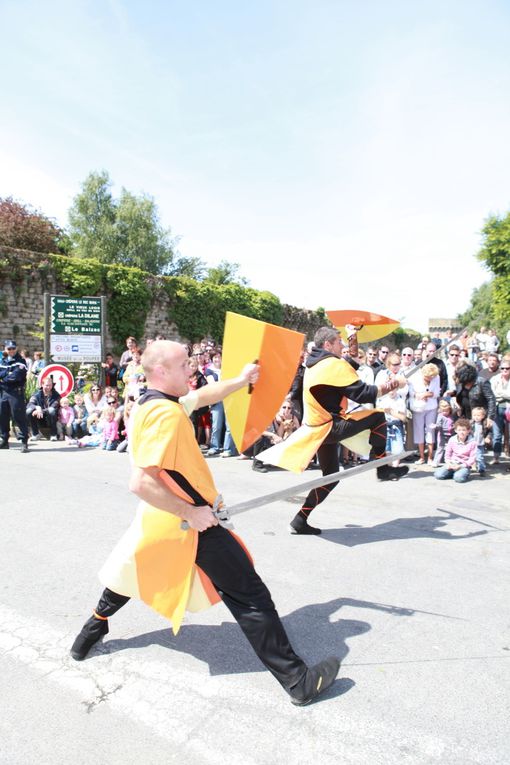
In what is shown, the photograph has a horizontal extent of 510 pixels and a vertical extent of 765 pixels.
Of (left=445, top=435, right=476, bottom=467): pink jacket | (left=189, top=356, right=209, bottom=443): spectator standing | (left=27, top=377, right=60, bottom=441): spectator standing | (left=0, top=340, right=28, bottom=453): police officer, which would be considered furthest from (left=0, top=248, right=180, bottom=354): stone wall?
(left=445, top=435, right=476, bottom=467): pink jacket

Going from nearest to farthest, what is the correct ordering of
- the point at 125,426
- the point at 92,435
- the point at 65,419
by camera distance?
the point at 125,426
the point at 92,435
the point at 65,419

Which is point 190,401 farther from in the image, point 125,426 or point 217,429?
point 125,426

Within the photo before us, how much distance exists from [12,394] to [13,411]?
0.96 feet

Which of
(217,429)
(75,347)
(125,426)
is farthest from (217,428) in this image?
(75,347)

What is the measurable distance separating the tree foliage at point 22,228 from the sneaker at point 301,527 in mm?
27734

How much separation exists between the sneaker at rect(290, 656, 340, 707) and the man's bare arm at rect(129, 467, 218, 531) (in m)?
0.78

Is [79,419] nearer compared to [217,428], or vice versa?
[217,428]

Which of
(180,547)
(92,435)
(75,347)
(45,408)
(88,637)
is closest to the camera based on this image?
(180,547)

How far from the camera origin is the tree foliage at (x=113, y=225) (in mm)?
44562

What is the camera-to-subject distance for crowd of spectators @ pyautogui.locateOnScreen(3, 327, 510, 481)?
7.94m

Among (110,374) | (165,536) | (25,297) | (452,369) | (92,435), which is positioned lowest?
(92,435)

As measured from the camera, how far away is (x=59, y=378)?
11484 millimetres

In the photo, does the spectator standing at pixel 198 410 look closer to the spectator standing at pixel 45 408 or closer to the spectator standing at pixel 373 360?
the spectator standing at pixel 373 360

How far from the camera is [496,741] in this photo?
2266 mm
